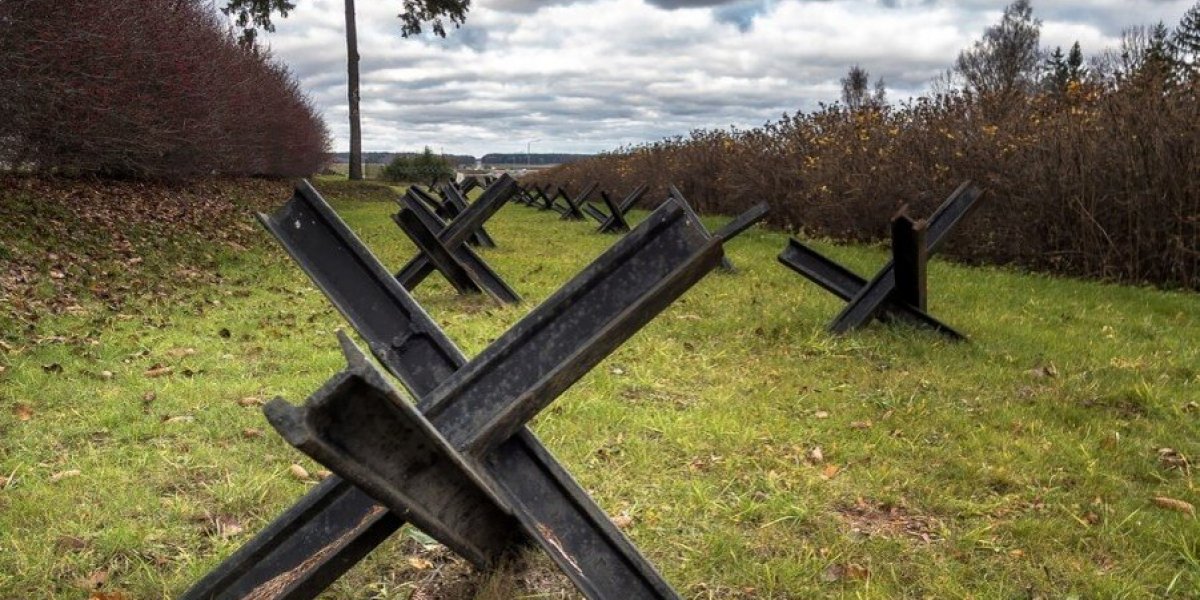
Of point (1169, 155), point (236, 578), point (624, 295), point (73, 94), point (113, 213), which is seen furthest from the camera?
point (113, 213)

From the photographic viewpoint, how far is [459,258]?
26.8 feet

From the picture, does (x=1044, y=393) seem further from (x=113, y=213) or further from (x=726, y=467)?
(x=113, y=213)

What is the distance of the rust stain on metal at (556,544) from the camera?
1.98 metres

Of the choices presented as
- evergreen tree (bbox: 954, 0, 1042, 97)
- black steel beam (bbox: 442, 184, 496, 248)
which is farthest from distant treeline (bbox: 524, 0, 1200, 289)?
evergreen tree (bbox: 954, 0, 1042, 97)

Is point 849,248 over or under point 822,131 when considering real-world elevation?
under

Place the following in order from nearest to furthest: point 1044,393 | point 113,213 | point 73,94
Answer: point 1044,393
point 73,94
point 113,213

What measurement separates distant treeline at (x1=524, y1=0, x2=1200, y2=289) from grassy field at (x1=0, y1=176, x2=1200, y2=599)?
5.89 ft

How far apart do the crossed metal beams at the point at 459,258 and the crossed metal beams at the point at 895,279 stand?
2938 millimetres

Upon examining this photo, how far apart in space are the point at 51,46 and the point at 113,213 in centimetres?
336

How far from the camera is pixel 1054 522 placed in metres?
3.33

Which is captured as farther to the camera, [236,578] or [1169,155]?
[1169,155]

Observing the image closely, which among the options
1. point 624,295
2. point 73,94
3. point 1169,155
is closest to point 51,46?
point 73,94

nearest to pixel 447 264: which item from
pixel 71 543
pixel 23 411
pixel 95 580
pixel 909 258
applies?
pixel 23 411

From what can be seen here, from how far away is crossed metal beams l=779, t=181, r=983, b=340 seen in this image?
6035 millimetres
